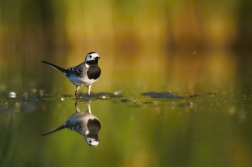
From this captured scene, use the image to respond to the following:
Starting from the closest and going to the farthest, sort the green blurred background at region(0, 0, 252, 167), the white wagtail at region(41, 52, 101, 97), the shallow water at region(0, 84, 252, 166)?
the shallow water at region(0, 84, 252, 166), the green blurred background at region(0, 0, 252, 167), the white wagtail at region(41, 52, 101, 97)

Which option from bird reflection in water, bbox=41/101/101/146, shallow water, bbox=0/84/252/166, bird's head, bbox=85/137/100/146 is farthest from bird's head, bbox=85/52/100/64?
bird's head, bbox=85/137/100/146

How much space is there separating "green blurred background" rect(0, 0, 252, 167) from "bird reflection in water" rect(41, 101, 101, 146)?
101 millimetres

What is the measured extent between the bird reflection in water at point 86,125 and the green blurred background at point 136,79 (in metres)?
0.10

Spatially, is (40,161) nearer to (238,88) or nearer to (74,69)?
(74,69)

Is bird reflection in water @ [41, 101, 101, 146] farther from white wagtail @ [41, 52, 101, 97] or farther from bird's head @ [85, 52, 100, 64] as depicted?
bird's head @ [85, 52, 100, 64]

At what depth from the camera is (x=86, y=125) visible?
730 centimetres

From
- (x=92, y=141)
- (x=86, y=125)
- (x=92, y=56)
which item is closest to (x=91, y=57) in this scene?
(x=92, y=56)

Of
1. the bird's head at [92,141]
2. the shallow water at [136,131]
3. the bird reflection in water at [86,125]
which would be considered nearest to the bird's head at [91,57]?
the shallow water at [136,131]

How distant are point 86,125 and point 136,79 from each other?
19.8 ft

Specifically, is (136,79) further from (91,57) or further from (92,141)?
(92,141)

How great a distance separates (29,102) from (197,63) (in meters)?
9.23

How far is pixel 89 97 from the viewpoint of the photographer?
10.1 m

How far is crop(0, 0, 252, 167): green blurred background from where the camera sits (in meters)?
5.89

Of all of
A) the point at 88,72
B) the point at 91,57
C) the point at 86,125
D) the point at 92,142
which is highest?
the point at 91,57
